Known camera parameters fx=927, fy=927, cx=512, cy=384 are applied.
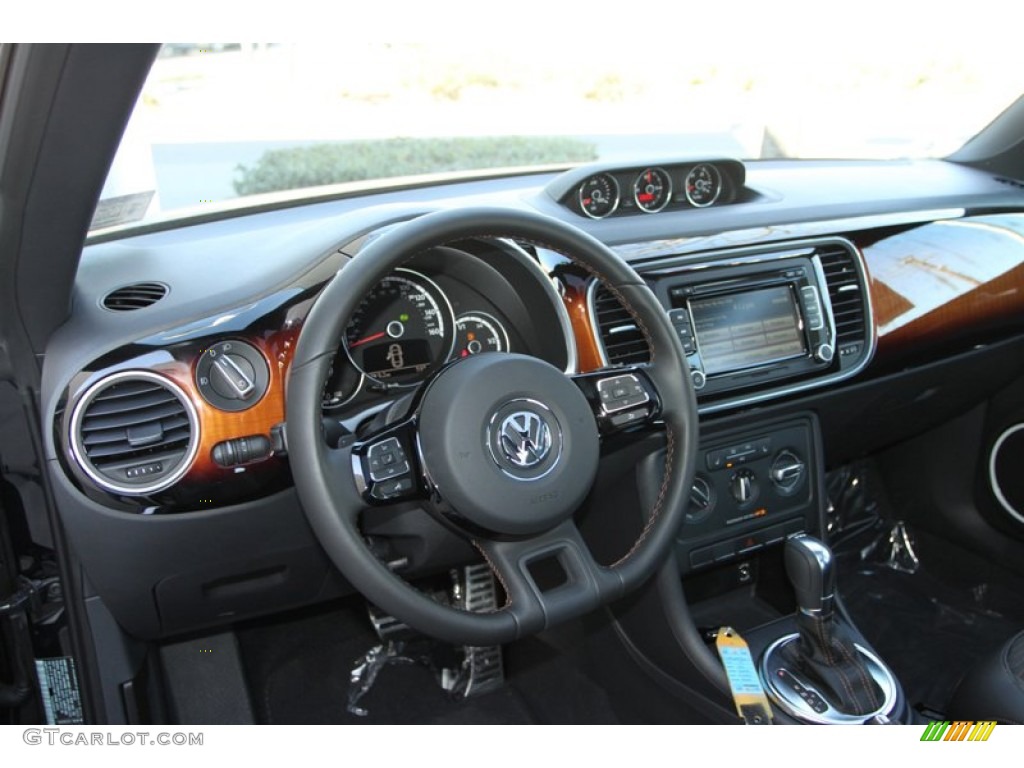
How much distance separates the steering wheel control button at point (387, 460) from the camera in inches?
56.3

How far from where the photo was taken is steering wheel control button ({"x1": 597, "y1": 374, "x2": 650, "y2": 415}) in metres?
1.60

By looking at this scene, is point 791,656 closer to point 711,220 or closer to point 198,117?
point 711,220

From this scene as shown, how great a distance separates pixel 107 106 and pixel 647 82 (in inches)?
247

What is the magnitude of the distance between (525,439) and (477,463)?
91mm

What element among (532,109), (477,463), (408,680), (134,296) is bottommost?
(408,680)

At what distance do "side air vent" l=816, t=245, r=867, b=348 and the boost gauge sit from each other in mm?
533

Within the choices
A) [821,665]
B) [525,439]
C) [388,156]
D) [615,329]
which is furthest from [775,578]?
[388,156]

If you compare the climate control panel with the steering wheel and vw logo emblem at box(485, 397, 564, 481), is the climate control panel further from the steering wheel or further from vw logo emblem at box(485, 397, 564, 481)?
vw logo emblem at box(485, 397, 564, 481)

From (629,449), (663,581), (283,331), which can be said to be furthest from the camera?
(663,581)

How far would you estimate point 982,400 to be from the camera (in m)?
2.91

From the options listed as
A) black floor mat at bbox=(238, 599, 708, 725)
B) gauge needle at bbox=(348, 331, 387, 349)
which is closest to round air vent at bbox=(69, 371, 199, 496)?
gauge needle at bbox=(348, 331, 387, 349)

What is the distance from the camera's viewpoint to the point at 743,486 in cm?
230

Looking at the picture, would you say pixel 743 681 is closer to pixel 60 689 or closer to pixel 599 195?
pixel 599 195

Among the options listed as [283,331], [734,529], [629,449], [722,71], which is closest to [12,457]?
[283,331]
